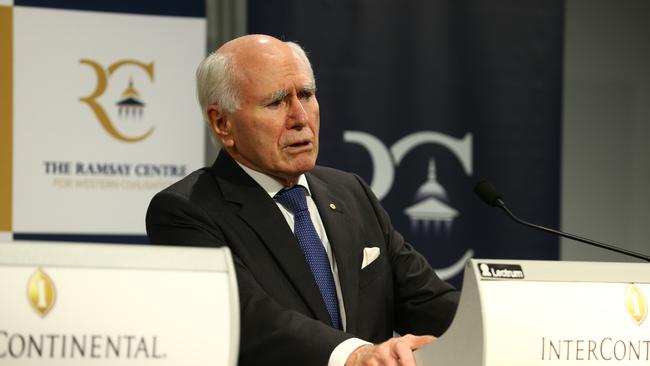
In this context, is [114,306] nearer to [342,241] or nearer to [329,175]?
[342,241]

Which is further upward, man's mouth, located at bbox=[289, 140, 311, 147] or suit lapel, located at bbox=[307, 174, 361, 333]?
man's mouth, located at bbox=[289, 140, 311, 147]

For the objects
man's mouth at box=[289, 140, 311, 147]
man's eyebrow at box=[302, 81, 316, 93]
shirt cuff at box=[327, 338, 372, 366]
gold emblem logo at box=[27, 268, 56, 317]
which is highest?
man's eyebrow at box=[302, 81, 316, 93]

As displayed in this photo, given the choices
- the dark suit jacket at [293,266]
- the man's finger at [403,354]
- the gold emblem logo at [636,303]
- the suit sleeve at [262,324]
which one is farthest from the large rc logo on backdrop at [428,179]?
the gold emblem logo at [636,303]

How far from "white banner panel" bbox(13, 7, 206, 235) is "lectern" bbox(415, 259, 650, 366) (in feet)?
8.30

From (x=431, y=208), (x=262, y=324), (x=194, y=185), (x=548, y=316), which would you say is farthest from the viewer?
(x=431, y=208)

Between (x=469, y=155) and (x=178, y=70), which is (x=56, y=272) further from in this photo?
(x=469, y=155)

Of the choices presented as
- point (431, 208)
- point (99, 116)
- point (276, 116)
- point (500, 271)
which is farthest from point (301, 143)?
point (431, 208)

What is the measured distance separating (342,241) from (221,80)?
54 centimetres

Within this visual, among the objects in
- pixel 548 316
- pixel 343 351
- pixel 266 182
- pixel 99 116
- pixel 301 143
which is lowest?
pixel 343 351

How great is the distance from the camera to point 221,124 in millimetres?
2639

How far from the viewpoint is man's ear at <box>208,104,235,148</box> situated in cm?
262

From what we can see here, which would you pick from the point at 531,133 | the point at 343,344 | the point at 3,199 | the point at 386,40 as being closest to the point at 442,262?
the point at 531,133

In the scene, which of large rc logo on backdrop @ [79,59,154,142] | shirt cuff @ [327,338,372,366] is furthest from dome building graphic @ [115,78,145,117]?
shirt cuff @ [327,338,372,366]

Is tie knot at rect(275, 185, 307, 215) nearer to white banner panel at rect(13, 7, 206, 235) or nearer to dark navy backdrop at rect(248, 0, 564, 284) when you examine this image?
white banner panel at rect(13, 7, 206, 235)
